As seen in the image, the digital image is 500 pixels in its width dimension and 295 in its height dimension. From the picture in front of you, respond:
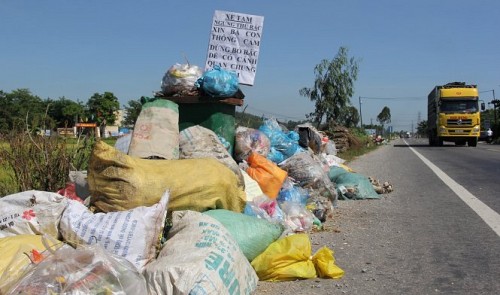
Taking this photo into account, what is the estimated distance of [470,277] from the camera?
13.1ft

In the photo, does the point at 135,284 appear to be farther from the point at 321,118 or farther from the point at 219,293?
the point at 321,118

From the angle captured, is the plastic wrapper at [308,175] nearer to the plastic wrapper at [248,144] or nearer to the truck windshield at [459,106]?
the plastic wrapper at [248,144]

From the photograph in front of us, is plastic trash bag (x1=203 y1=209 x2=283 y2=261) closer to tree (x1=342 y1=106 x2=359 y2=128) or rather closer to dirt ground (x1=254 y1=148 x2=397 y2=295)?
dirt ground (x1=254 y1=148 x2=397 y2=295)

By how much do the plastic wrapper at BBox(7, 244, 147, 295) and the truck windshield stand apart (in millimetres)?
29522

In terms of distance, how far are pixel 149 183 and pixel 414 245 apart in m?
2.62

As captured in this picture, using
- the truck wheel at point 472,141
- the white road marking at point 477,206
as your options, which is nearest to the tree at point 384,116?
the truck wheel at point 472,141

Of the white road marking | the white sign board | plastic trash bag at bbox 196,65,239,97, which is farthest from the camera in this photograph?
the white sign board

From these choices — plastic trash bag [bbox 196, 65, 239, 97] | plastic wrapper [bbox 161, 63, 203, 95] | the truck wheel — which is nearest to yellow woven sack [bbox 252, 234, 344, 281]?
plastic trash bag [bbox 196, 65, 239, 97]

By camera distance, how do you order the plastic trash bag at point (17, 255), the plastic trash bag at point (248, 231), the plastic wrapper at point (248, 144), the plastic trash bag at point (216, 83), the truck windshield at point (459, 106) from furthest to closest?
the truck windshield at point (459, 106) → the plastic wrapper at point (248, 144) → the plastic trash bag at point (216, 83) → the plastic trash bag at point (248, 231) → the plastic trash bag at point (17, 255)

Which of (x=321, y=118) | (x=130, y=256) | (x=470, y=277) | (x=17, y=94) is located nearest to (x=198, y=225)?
(x=130, y=256)

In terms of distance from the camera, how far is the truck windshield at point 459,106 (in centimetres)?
2952

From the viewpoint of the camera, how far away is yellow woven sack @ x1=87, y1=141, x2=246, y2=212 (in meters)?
3.94

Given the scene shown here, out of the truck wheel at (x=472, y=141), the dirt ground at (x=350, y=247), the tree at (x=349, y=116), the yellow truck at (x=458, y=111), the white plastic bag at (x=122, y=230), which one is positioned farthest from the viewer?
the truck wheel at (x=472, y=141)

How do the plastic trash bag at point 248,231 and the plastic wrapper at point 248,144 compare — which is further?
the plastic wrapper at point 248,144
